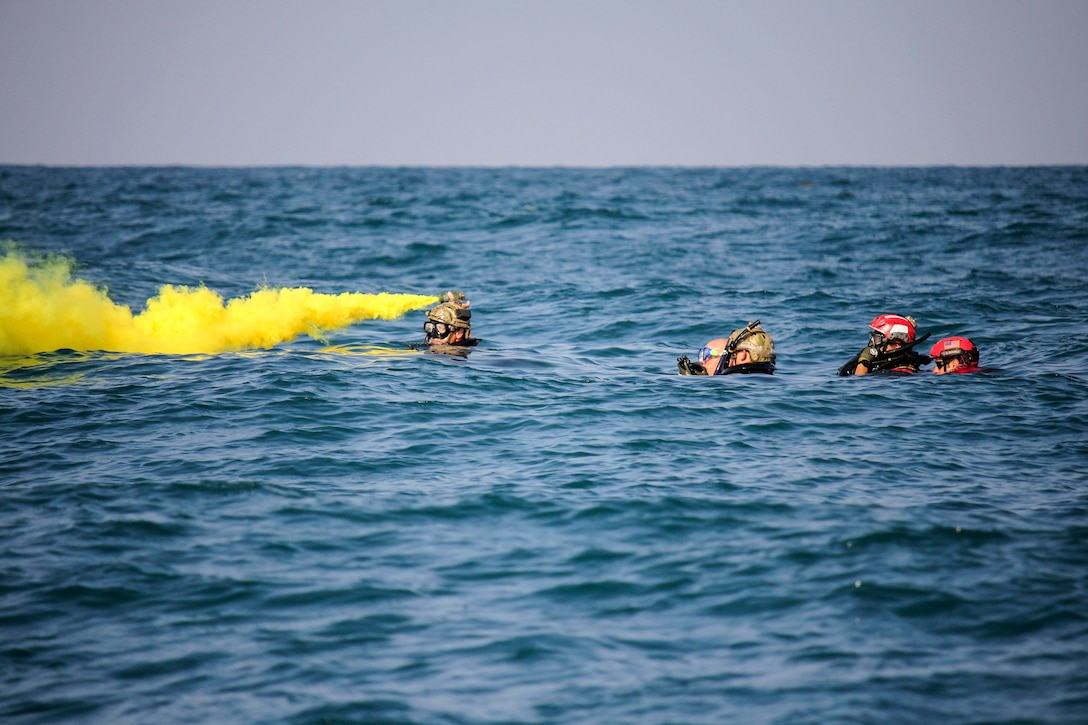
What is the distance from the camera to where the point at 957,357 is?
1955 centimetres

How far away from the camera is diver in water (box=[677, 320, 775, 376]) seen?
65.0 ft

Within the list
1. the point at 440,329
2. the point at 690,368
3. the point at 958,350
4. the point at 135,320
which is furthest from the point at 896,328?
the point at 135,320

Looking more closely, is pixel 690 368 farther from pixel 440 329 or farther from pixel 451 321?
pixel 440 329

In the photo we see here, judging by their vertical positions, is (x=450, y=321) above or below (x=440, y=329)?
above

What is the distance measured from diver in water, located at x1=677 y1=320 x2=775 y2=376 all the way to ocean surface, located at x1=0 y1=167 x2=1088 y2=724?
0.59m

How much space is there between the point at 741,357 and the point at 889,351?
2952 mm

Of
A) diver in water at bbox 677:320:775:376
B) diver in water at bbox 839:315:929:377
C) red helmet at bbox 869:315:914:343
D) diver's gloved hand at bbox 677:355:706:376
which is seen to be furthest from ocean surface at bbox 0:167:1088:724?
red helmet at bbox 869:315:914:343

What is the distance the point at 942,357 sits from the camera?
19672 millimetres

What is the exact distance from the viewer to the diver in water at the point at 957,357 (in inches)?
768

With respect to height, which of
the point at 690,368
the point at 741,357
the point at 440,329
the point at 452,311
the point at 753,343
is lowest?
the point at 690,368

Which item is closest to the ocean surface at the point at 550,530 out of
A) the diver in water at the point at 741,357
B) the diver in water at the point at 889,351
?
the diver in water at the point at 741,357

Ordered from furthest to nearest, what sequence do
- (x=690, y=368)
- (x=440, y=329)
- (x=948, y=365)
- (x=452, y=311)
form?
(x=440, y=329), (x=452, y=311), (x=690, y=368), (x=948, y=365)

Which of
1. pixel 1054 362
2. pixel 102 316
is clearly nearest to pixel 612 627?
pixel 1054 362

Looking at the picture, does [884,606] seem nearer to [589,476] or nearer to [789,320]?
[589,476]
